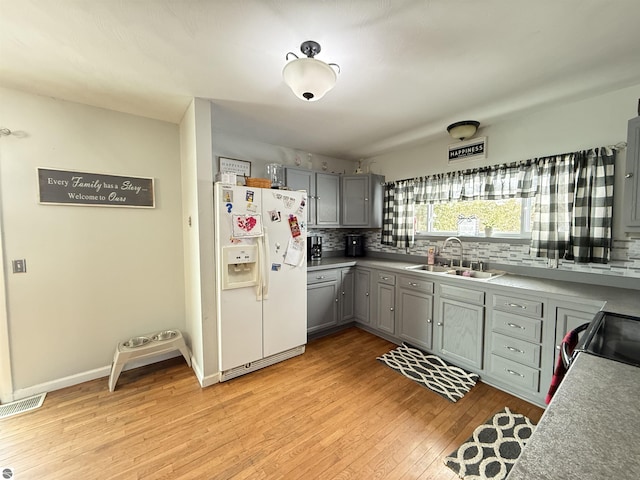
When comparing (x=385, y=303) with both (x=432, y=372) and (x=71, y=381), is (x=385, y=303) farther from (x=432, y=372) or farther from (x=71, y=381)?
(x=71, y=381)

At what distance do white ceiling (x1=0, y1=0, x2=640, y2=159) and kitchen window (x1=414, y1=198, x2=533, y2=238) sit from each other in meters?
0.90

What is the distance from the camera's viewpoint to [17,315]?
6.63 feet

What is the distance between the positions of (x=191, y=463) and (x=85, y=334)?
62.7 inches

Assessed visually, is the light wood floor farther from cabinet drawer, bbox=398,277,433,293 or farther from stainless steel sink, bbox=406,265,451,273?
stainless steel sink, bbox=406,265,451,273

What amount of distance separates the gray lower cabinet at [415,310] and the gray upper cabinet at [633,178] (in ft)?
4.71

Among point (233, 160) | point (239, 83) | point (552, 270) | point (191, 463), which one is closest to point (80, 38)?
point (239, 83)

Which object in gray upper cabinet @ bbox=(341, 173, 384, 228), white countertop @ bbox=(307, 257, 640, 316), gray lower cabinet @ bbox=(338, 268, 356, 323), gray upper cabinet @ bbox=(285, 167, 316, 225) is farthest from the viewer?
gray upper cabinet @ bbox=(341, 173, 384, 228)

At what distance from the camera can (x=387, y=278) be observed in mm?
3057

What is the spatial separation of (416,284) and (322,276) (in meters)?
1.07

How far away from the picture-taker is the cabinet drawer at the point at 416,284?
2655 millimetres

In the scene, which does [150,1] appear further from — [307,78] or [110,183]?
[110,183]

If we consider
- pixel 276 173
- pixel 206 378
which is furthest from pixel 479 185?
pixel 206 378

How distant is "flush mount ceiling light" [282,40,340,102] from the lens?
1343 mm

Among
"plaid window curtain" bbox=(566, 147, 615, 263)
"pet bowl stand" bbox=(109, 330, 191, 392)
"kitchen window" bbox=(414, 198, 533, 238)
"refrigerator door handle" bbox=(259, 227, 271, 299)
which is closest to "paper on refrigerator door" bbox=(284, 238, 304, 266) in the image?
"refrigerator door handle" bbox=(259, 227, 271, 299)
